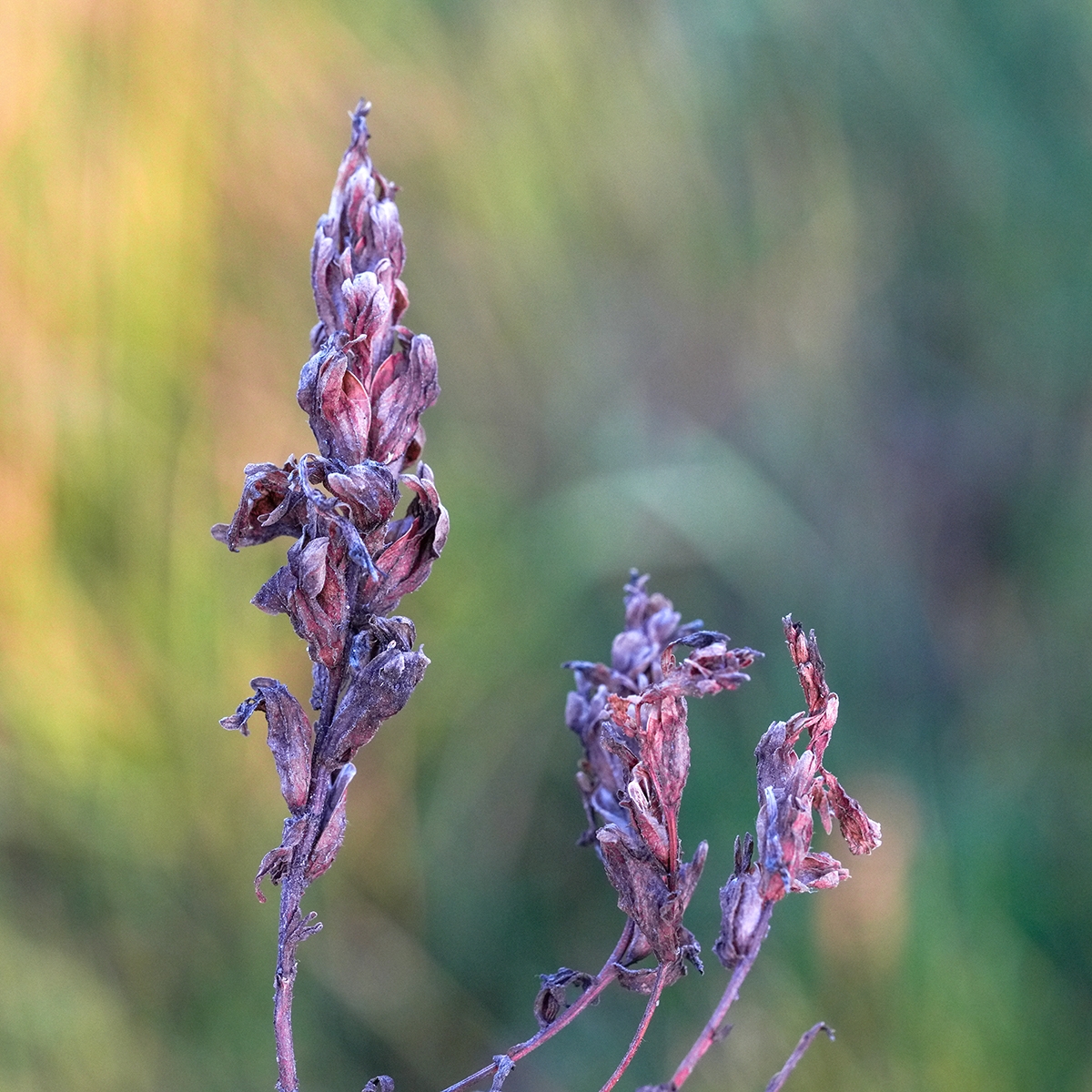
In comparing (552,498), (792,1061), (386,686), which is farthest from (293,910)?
(552,498)

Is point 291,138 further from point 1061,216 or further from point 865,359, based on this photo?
point 1061,216

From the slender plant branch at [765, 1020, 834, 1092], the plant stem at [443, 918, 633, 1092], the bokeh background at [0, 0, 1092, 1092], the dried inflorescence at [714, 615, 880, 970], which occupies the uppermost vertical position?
the bokeh background at [0, 0, 1092, 1092]

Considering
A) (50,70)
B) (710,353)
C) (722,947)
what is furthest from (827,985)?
(50,70)

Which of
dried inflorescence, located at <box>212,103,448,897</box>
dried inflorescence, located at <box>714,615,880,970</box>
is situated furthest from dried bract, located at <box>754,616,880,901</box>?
dried inflorescence, located at <box>212,103,448,897</box>

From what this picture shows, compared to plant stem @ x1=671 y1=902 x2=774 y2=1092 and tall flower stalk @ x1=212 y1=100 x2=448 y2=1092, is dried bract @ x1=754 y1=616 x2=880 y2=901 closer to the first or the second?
plant stem @ x1=671 y1=902 x2=774 y2=1092

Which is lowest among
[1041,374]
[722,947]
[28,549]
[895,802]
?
[722,947]

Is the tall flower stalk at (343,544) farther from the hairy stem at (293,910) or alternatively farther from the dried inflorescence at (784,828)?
the dried inflorescence at (784,828)

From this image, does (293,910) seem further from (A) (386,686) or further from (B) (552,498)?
(B) (552,498)
